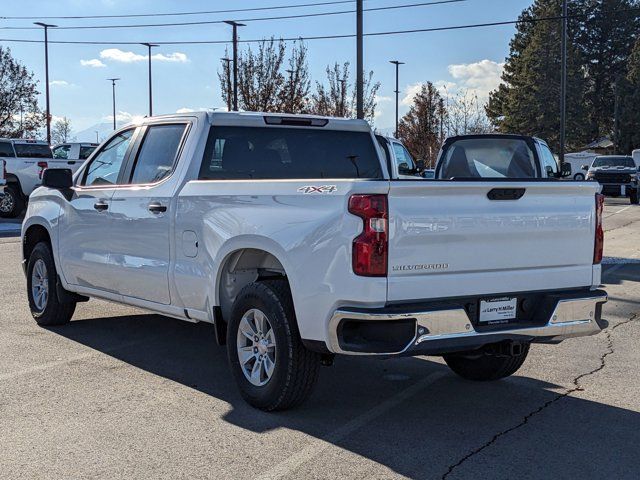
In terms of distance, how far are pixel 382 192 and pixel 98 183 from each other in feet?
11.6

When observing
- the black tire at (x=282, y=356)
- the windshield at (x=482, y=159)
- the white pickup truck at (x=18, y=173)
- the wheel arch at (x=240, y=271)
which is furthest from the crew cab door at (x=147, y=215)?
the white pickup truck at (x=18, y=173)

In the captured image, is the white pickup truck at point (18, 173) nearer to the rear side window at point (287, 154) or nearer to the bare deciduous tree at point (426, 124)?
the rear side window at point (287, 154)

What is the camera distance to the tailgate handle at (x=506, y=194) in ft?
15.7

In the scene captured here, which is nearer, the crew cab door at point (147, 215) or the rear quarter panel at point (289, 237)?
the rear quarter panel at point (289, 237)

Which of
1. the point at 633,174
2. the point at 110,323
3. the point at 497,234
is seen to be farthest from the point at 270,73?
the point at 497,234

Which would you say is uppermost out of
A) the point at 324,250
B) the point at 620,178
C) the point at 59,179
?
the point at 59,179

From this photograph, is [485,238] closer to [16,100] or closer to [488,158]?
[488,158]

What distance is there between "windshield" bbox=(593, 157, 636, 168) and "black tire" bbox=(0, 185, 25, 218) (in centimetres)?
2392

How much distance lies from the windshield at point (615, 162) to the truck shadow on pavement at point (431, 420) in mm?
29454

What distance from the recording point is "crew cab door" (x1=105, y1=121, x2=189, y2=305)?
19.7 feet

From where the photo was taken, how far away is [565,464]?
4.30 m

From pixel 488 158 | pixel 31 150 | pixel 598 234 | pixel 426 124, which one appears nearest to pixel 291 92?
pixel 426 124

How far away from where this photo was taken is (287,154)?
6398 millimetres

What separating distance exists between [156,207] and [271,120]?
1136 mm
